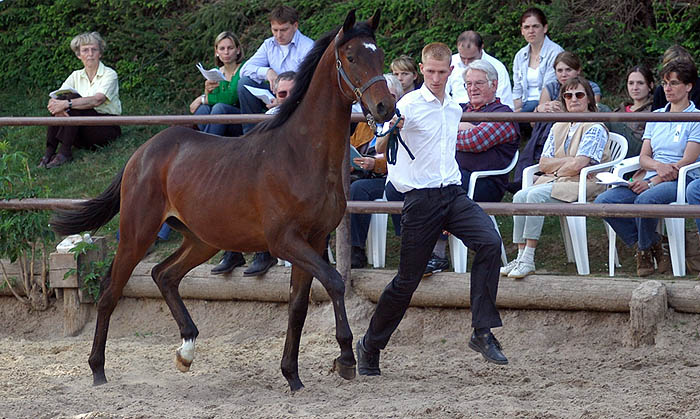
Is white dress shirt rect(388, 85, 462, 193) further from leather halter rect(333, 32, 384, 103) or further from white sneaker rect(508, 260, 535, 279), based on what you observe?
white sneaker rect(508, 260, 535, 279)

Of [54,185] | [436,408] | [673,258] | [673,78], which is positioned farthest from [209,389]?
[54,185]

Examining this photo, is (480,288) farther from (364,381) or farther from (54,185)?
(54,185)

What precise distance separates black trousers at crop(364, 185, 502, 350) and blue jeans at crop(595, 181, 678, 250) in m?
1.50

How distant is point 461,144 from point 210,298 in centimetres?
221

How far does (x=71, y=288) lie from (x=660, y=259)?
436 cm

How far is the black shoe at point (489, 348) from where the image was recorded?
518 centimetres

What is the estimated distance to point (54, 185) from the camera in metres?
9.02

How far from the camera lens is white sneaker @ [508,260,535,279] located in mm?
6262

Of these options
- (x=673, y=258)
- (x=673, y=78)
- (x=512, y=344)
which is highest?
(x=673, y=78)

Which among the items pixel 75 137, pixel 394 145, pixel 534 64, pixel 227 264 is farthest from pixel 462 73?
pixel 75 137

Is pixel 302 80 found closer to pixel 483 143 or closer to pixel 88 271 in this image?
pixel 483 143

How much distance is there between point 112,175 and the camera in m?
9.13

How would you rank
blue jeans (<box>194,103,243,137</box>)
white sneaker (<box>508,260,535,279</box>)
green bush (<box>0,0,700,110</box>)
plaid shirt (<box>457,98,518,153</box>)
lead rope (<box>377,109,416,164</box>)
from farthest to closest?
green bush (<box>0,0,700,110</box>) < blue jeans (<box>194,103,243,137</box>) < plaid shirt (<box>457,98,518,153</box>) < white sneaker (<box>508,260,535,279</box>) < lead rope (<box>377,109,416,164</box>)

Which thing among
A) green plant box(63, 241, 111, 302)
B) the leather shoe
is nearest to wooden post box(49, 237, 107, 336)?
green plant box(63, 241, 111, 302)
